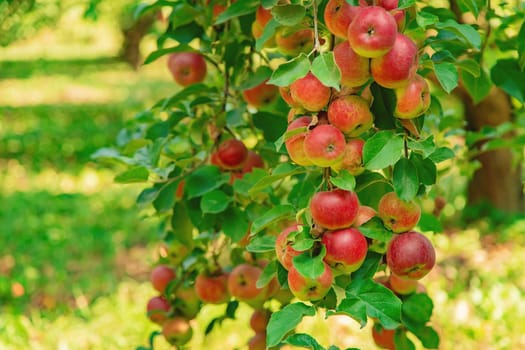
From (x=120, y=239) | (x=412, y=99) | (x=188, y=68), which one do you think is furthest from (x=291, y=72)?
(x=120, y=239)

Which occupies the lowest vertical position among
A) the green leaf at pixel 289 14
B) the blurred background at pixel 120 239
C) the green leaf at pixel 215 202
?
the blurred background at pixel 120 239

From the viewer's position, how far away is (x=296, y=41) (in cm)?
92

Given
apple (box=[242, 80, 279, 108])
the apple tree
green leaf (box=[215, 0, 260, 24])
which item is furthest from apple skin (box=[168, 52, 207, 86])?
green leaf (box=[215, 0, 260, 24])

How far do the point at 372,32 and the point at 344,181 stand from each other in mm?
157

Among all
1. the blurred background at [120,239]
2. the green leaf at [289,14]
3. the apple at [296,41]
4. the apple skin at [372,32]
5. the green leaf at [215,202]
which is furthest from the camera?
the blurred background at [120,239]

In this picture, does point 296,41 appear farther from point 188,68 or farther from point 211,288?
point 211,288

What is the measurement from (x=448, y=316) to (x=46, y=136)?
466cm

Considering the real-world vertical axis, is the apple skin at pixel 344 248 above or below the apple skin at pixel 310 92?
below

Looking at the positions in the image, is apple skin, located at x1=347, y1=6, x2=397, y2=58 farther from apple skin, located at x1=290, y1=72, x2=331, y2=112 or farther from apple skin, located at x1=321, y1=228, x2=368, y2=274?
apple skin, located at x1=321, y1=228, x2=368, y2=274

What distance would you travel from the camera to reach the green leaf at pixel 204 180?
1075 millimetres

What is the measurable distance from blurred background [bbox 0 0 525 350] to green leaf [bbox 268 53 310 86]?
19.9 inches

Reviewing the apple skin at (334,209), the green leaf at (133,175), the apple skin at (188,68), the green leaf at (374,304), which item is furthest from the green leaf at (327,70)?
the apple skin at (188,68)

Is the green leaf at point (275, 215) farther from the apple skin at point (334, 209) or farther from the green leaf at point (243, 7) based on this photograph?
the green leaf at point (243, 7)

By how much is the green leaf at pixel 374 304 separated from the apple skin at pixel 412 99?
193 millimetres
